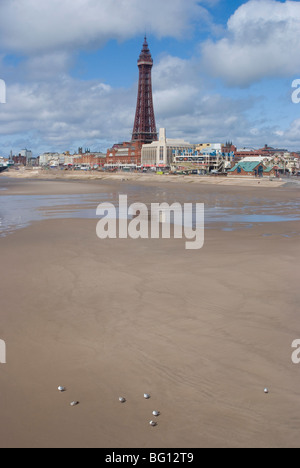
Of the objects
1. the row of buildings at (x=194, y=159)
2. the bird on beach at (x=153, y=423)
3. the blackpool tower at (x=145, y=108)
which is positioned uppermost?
the blackpool tower at (x=145, y=108)

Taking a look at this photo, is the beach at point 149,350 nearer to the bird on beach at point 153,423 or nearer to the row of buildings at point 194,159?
the bird on beach at point 153,423

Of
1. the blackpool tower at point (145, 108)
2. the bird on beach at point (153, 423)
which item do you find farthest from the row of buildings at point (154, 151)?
the bird on beach at point (153, 423)

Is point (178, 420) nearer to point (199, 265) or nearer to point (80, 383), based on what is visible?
point (80, 383)

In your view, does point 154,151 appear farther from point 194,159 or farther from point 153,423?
point 153,423

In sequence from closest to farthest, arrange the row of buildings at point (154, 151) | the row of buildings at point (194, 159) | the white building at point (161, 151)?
the row of buildings at point (194, 159) < the row of buildings at point (154, 151) < the white building at point (161, 151)

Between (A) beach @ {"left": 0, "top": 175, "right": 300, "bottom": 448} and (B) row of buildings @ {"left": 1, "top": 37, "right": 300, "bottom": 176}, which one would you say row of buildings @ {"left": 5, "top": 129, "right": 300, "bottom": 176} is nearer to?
(B) row of buildings @ {"left": 1, "top": 37, "right": 300, "bottom": 176}

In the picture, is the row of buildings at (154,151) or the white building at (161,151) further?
the white building at (161,151)

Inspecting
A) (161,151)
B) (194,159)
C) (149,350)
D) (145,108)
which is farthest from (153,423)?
(145,108)
